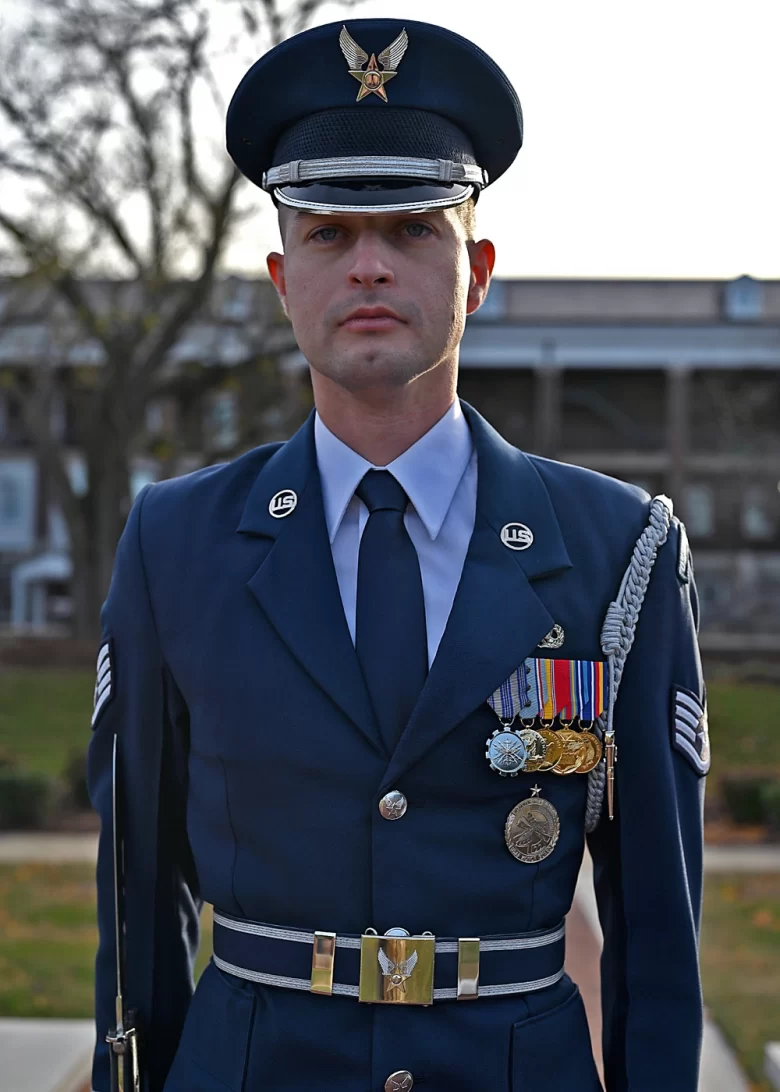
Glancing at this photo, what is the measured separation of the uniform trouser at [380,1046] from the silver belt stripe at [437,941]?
0.08 meters

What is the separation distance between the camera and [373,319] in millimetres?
1978

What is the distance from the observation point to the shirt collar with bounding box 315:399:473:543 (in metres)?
2.13

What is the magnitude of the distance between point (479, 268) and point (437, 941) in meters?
1.06

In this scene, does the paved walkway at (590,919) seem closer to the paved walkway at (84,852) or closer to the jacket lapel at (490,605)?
the paved walkway at (84,852)

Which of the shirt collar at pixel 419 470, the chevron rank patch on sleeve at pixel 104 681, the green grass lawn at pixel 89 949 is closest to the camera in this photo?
the shirt collar at pixel 419 470

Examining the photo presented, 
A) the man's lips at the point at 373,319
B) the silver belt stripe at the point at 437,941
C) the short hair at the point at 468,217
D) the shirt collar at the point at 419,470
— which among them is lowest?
the silver belt stripe at the point at 437,941

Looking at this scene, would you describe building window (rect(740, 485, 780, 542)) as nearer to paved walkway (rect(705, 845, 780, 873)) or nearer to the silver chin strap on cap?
paved walkway (rect(705, 845, 780, 873))

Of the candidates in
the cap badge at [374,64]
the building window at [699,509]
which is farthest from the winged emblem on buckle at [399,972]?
the building window at [699,509]

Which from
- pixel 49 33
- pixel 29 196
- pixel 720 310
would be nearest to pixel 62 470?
pixel 29 196

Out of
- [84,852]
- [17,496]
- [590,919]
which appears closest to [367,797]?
[590,919]

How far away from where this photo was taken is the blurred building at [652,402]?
108ft

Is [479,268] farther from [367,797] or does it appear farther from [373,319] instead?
[367,797]

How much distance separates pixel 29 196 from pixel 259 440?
366 cm

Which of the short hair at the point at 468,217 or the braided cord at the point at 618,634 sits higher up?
the short hair at the point at 468,217
